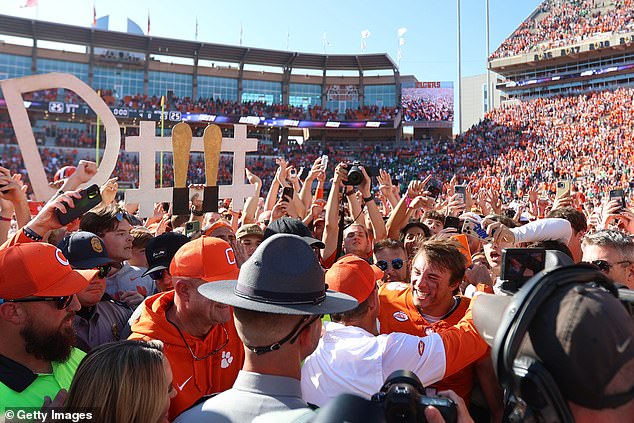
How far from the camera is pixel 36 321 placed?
229 cm

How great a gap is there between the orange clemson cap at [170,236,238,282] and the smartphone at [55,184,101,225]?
1039mm

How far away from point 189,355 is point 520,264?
1.83 metres

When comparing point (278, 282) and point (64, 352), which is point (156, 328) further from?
point (278, 282)

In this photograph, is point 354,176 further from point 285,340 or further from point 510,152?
point 510,152

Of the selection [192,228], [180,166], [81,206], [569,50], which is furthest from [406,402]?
[569,50]

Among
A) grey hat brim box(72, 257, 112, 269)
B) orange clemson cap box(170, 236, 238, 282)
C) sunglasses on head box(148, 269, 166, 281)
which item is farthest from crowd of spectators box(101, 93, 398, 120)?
orange clemson cap box(170, 236, 238, 282)

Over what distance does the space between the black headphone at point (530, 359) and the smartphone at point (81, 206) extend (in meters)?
3.07

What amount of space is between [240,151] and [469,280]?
4106 millimetres

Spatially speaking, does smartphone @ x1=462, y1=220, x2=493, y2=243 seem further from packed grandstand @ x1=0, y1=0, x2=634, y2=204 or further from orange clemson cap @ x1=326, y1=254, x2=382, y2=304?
packed grandstand @ x1=0, y1=0, x2=634, y2=204

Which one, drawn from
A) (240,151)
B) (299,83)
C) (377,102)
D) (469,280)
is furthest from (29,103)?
(469,280)

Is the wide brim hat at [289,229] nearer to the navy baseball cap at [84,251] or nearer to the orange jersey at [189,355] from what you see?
the navy baseball cap at [84,251]

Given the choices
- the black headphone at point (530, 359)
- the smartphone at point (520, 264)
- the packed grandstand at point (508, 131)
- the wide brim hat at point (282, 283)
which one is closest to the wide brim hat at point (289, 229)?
the wide brim hat at point (282, 283)

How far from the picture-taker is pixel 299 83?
50719mm

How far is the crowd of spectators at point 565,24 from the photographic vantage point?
45.5 meters
